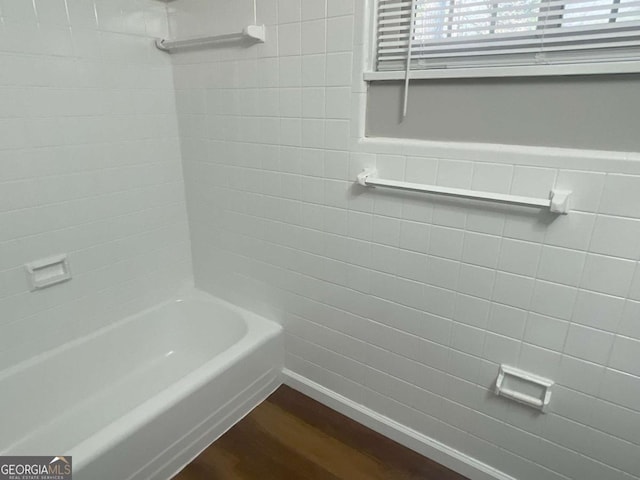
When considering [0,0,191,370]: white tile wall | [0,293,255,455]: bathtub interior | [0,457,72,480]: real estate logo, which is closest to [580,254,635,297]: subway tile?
[0,293,255,455]: bathtub interior

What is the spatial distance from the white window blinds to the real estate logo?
163 centimetres

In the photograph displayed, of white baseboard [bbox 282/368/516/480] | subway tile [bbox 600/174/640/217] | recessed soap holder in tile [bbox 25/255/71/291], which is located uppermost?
subway tile [bbox 600/174/640/217]

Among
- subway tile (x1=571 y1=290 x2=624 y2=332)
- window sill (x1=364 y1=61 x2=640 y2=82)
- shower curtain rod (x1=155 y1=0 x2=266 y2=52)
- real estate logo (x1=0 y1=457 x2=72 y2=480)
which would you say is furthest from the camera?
shower curtain rod (x1=155 y1=0 x2=266 y2=52)

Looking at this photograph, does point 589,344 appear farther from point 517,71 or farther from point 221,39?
point 221,39

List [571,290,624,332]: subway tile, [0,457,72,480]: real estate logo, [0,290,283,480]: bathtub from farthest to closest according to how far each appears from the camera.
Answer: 1. [0,290,283,480]: bathtub
2. [0,457,72,480]: real estate logo
3. [571,290,624,332]: subway tile

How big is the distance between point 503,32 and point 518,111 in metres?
0.22

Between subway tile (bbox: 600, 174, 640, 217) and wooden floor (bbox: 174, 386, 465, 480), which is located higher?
subway tile (bbox: 600, 174, 640, 217)

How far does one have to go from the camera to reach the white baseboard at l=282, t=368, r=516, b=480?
1469 mm

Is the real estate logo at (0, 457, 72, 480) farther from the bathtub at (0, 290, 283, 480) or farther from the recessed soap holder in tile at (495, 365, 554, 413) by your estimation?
the recessed soap holder in tile at (495, 365, 554, 413)

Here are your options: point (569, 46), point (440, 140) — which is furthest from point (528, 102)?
point (440, 140)

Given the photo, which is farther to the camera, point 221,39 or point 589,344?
point 221,39

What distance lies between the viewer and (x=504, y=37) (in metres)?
1.09

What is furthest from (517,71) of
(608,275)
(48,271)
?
(48,271)

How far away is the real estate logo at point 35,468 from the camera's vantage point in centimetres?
118
